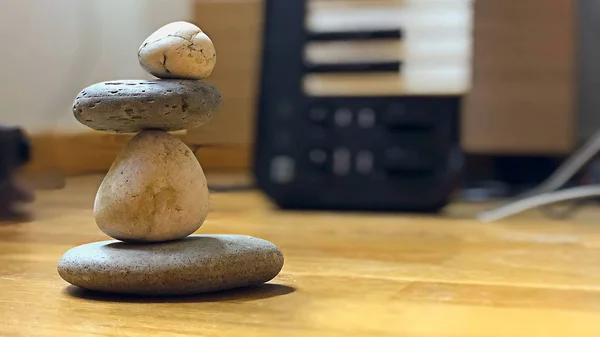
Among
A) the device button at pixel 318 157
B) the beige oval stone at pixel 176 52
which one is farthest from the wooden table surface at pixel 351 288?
the device button at pixel 318 157

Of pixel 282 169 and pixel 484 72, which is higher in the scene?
pixel 484 72

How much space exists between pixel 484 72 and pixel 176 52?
997mm

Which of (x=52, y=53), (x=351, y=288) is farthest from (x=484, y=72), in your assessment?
(x=351, y=288)

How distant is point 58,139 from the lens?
4.05ft

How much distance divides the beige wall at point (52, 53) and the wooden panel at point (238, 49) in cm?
13

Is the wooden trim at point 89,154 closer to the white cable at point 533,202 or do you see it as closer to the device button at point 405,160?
the device button at point 405,160

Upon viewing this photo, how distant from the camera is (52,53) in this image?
54.1 inches

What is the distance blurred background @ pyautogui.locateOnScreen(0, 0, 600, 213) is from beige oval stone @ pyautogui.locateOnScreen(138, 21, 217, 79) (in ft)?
2.23

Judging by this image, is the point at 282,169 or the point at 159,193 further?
the point at 282,169

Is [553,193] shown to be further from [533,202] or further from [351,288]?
[351,288]

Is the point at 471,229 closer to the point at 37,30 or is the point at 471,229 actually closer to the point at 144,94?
the point at 144,94

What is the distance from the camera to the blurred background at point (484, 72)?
1.25 metres

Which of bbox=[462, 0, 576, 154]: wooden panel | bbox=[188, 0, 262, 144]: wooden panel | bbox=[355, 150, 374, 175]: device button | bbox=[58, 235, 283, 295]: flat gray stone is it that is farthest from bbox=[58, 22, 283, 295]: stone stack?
bbox=[462, 0, 576, 154]: wooden panel

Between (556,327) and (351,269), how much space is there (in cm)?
22
